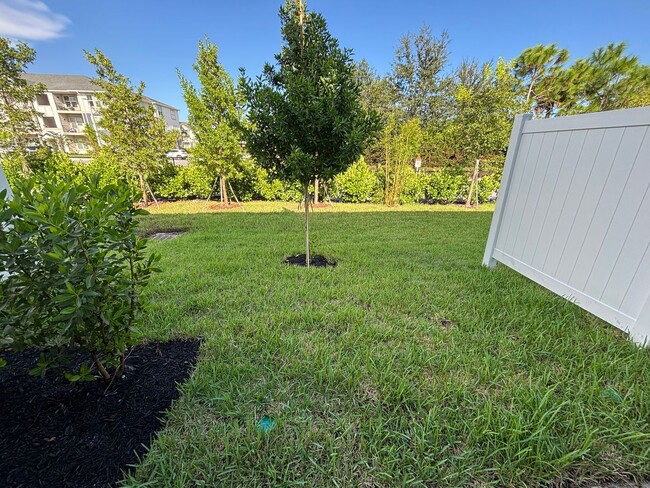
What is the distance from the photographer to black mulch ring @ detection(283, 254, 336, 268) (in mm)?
3667

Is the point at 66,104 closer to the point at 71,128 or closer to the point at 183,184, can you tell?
the point at 71,128

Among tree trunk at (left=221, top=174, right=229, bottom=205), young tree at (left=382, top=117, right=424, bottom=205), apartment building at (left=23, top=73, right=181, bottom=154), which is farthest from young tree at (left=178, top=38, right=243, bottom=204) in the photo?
apartment building at (left=23, top=73, right=181, bottom=154)

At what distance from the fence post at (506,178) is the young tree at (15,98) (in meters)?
10.3

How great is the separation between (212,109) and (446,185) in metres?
7.76

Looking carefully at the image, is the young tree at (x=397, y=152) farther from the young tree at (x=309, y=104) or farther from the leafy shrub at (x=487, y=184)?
the young tree at (x=309, y=104)

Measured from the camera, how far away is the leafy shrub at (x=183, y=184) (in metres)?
8.90

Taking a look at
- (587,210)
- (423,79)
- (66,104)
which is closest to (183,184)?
(587,210)

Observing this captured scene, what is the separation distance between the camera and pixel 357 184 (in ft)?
30.8

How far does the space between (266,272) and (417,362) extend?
6.70 ft

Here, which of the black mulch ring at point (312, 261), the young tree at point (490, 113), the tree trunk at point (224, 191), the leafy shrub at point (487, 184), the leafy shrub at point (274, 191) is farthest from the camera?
the leafy shrub at point (487, 184)

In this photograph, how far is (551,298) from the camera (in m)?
2.62

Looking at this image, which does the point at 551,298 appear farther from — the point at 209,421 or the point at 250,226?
the point at 250,226

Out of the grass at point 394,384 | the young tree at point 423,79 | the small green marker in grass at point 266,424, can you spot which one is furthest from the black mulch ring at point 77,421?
the young tree at point 423,79

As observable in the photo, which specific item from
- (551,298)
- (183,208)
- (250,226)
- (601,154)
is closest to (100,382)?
(551,298)
